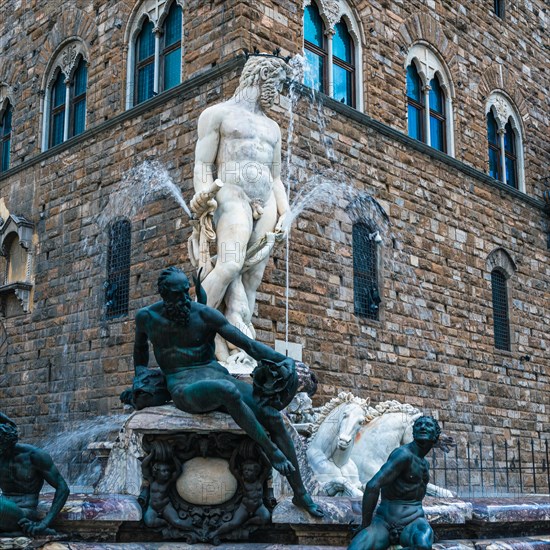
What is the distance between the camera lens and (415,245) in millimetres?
14969

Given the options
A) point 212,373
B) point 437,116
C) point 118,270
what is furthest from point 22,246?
point 212,373

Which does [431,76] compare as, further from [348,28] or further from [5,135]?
[5,135]

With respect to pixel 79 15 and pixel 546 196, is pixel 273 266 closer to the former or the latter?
pixel 79 15

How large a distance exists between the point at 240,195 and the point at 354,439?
2601 mm

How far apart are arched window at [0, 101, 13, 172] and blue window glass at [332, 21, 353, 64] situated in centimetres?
726

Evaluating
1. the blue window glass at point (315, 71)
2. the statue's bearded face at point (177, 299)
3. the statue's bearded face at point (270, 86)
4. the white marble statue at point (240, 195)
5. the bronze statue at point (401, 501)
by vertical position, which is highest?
the blue window glass at point (315, 71)

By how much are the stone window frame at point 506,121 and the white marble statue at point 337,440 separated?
11078 mm

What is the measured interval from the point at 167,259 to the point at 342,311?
2722mm

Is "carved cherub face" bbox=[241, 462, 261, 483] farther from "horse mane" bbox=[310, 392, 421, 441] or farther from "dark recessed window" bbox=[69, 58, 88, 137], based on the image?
"dark recessed window" bbox=[69, 58, 88, 137]

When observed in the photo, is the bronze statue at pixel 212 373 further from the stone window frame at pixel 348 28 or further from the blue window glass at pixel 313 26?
the blue window glass at pixel 313 26

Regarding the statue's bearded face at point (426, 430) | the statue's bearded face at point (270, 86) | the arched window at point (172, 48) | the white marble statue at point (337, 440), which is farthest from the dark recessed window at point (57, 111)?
the statue's bearded face at point (426, 430)

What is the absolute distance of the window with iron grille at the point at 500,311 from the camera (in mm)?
16984

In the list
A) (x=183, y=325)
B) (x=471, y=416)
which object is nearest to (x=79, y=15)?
(x=471, y=416)

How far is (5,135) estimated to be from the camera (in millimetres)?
17891
